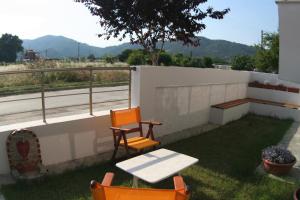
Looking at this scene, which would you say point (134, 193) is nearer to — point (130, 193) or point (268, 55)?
point (130, 193)

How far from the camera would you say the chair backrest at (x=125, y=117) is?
5.65 metres

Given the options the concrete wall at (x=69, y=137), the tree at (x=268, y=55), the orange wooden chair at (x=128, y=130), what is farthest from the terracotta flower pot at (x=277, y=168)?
the tree at (x=268, y=55)

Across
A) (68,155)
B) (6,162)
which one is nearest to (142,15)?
(68,155)

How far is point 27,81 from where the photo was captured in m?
11.7

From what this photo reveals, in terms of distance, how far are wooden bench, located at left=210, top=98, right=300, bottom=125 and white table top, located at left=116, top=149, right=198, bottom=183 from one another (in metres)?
4.90

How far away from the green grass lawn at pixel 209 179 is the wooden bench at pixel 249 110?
6.08ft

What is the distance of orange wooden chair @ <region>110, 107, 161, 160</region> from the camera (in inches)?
208

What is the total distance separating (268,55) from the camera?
2752 centimetres

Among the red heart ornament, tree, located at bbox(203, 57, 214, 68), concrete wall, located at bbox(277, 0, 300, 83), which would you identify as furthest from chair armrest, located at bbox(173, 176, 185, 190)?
tree, located at bbox(203, 57, 214, 68)

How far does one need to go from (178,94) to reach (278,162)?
9.55ft

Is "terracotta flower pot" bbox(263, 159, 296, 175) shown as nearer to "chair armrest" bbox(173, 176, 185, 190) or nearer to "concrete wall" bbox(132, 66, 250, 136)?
"concrete wall" bbox(132, 66, 250, 136)

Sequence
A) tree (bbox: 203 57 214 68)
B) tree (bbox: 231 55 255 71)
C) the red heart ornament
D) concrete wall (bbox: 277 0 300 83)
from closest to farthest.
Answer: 1. concrete wall (bbox: 277 0 300 83)
2. the red heart ornament
3. tree (bbox: 231 55 255 71)
4. tree (bbox: 203 57 214 68)

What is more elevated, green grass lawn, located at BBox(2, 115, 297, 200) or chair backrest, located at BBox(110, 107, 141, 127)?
chair backrest, located at BBox(110, 107, 141, 127)

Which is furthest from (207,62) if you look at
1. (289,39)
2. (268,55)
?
(289,39)
